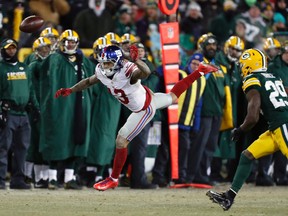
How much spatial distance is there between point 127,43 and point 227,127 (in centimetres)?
209

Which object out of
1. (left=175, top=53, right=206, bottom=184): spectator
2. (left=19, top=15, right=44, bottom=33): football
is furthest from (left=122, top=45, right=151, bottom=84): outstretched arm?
(left=175, top=53, right=206, bottom=184): spectator

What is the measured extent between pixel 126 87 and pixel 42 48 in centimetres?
347

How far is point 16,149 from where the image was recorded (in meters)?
14.8

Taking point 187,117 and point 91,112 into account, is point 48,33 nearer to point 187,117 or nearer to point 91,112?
point 91,112

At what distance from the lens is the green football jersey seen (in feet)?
38.2

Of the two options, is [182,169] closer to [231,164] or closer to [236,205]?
[231,164]

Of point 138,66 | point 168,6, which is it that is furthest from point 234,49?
point 138,66

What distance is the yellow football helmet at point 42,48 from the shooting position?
51.3 feet

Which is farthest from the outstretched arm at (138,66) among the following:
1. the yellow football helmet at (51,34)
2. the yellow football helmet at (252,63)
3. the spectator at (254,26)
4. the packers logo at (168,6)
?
the spectator at (254,26)

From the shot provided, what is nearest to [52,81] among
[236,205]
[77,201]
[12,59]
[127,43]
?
[12,59]

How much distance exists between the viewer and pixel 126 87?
41.0 ft

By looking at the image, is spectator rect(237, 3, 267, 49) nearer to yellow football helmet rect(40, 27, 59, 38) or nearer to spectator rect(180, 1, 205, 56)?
spectator rect(180, 1, 205, 56)

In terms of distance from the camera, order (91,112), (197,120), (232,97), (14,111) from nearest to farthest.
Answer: (14,111) < (91,112) < (197,120) < (232,97)

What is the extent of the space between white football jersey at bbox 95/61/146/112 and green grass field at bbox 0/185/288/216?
3.90ft
